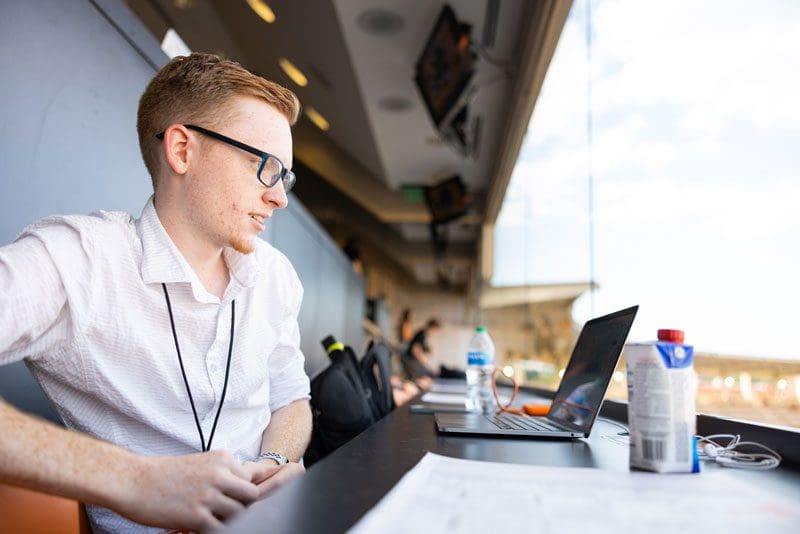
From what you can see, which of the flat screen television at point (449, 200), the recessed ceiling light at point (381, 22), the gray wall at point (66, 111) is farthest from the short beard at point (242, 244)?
the flat screen television at point (449, 200)

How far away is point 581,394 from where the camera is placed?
1.18 meters

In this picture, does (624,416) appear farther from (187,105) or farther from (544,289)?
(544,289)

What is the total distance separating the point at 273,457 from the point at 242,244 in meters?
0.43

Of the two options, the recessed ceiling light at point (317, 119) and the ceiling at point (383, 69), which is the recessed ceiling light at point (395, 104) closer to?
the ceiling at point (383, 69)

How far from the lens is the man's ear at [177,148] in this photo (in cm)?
111

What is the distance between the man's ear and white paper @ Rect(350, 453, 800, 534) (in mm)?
774

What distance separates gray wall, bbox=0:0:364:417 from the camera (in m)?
1.05

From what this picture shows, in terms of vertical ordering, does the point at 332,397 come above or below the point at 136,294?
below

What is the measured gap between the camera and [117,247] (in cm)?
97

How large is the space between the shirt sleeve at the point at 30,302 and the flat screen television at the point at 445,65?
3.08m

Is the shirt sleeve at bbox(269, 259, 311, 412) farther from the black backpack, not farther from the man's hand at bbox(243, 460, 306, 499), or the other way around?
the man's hand at bbox(243, 460, 306, 499)

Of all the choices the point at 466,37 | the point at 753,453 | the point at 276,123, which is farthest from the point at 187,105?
the point at 466,37

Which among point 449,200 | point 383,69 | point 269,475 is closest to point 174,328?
point 269,475

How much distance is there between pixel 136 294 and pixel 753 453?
42.9 inches
